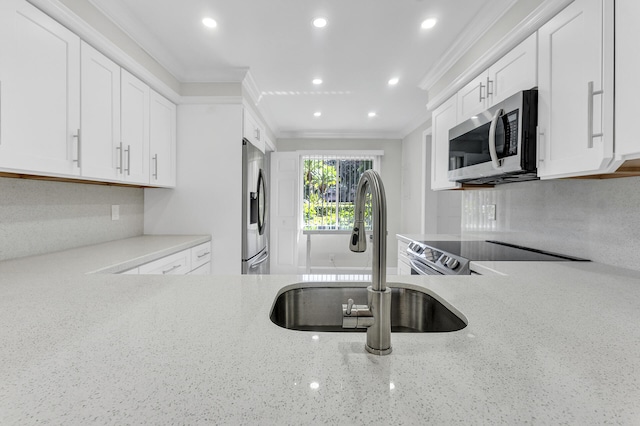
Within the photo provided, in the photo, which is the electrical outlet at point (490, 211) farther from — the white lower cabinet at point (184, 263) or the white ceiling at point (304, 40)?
the white lower cabinet at point (184, 263)

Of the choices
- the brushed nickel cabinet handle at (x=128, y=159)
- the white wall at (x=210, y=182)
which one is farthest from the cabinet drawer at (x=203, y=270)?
the brushed nickel cabinet handle at (x=128, y=159)

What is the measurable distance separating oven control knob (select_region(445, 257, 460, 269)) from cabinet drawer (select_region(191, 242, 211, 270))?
6.40 ft

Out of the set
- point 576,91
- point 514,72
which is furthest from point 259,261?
point 576,91

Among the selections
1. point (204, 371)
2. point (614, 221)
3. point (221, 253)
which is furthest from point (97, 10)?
point (614, 221)

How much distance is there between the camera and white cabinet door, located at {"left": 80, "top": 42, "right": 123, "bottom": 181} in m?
1.80

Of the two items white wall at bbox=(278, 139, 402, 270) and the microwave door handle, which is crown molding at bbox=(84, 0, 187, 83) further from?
white wall at bbox=(278, 139, 402, 270)

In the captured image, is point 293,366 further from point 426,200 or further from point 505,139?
point 426,200

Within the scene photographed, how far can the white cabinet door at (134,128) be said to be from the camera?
86.9 inches

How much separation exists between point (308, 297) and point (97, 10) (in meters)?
2.15

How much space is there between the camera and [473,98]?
230 cm

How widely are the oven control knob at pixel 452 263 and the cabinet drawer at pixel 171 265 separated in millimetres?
1762

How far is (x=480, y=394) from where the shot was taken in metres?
0.46

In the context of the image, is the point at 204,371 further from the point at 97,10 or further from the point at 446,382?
the point at 97,10

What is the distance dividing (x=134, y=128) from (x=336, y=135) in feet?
11.9
